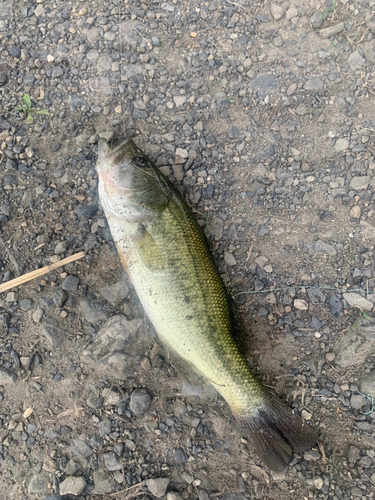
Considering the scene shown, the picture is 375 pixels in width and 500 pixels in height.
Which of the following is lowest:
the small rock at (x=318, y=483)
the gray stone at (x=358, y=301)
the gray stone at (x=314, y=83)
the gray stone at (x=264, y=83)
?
the small rock at (x=318, y=483)

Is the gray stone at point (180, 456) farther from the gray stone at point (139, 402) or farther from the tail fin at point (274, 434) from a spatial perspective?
the tail fin at point (274, 434)

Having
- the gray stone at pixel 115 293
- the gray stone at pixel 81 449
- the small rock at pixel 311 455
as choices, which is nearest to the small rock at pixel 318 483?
the small rock at pixel 311 455

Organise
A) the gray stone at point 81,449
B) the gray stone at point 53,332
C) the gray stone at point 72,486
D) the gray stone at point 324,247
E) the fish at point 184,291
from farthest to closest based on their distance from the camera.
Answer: the gray stone at point 324,247 → the gray stone at point 53,332 → the gray stone at point 81,449 → the gray stone at point 72,486 → the fish at point 184,291

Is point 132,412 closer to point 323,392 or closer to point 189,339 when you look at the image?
point 189,339

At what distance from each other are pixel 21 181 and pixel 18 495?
298cm

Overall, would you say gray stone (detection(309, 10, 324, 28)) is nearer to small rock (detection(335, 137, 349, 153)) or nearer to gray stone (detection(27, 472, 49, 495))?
small rock (detection(335, 137, 349, 153))

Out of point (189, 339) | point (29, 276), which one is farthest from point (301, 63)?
point (29, 276)

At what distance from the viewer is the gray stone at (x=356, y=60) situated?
333cm

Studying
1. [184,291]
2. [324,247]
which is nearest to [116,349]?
[184,291]

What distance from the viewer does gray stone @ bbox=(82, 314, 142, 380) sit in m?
3.07

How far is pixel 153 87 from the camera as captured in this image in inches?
134

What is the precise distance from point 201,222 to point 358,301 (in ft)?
5.69

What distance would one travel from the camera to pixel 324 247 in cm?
325

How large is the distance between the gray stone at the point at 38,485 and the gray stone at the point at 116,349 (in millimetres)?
1100
